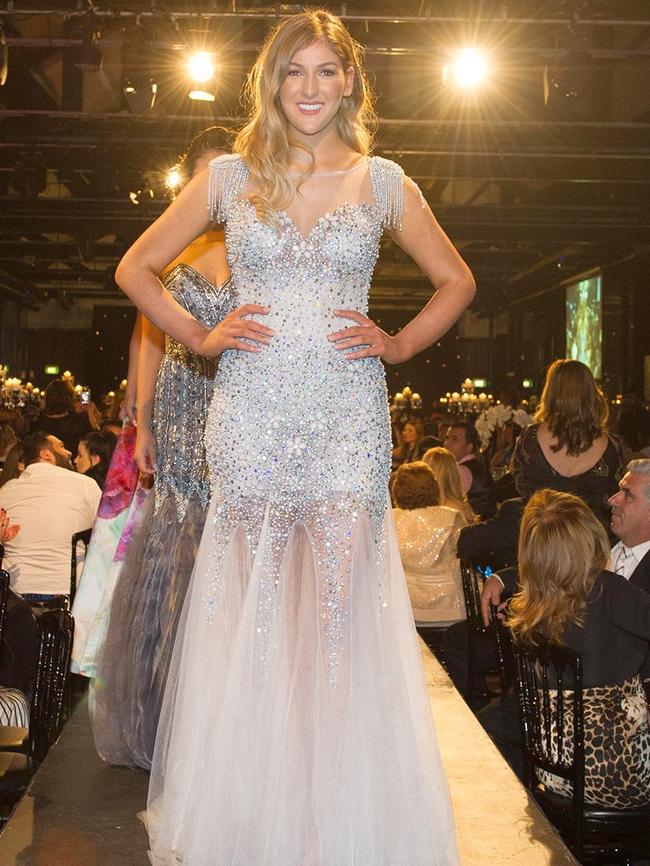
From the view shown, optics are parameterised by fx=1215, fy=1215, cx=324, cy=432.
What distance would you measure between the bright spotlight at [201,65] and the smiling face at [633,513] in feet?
19.3

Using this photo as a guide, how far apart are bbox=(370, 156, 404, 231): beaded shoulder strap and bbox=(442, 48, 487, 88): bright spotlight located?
666 centimetres

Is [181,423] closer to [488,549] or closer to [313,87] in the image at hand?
[313,87]

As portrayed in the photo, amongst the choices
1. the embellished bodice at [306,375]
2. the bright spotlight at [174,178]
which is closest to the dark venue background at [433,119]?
the bright spotlight at [174,178]

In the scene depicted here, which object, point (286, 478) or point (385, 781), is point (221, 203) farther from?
point (385, 781)

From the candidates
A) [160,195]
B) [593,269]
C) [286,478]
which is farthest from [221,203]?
[593,269]

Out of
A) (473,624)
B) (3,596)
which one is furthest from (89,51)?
(3,596)

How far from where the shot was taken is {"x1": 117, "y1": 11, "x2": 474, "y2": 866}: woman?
6.63 feet

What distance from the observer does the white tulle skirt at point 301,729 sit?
2.00 metres

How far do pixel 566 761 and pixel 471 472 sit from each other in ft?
18.1

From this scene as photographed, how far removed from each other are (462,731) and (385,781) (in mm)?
1381

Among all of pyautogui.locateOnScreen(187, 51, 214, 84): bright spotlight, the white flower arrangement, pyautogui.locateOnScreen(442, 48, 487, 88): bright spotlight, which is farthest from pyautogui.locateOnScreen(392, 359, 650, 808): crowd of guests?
the white flower arrangement

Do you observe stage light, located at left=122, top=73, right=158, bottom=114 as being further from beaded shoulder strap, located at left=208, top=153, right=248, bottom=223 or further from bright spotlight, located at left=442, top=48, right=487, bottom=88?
beaded shoulder strap, located at left=208, top=153, right=248, bottom=223

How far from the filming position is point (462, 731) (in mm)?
3363

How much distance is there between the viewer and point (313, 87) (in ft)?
7.06
